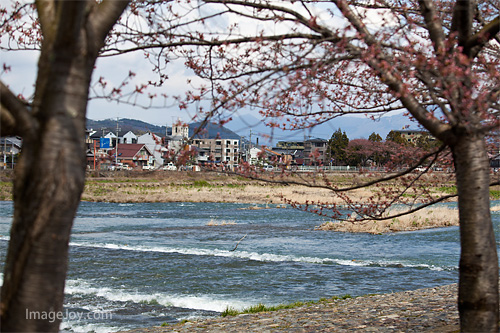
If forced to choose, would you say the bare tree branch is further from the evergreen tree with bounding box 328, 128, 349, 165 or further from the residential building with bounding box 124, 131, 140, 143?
the residential building with bounding box 124, 131, 140, 143

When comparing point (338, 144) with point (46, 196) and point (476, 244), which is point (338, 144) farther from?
point (46, 196)

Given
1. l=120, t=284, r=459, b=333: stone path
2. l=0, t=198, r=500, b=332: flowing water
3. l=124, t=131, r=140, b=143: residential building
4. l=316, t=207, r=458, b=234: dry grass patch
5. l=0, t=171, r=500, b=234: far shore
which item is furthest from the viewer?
l=124, t=131, r=140, b=143: residential building

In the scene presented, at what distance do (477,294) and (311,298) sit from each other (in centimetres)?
824

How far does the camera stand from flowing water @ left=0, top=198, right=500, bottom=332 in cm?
1195

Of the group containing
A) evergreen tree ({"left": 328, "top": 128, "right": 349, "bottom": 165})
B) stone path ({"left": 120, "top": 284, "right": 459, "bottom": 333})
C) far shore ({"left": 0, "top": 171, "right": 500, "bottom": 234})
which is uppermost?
evergreen tree ({"left": 328, "top": 128, "right": 349, "bottom": 165})

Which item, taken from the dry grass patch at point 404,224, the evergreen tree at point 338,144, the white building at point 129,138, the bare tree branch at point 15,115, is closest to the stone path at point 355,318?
the bare tree branch at point 15,115

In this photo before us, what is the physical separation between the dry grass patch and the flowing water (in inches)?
46.6

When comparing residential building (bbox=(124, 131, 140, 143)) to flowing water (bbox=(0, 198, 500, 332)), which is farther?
residential building (bbox=(124, 131, 140, 143))

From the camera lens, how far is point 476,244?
15.4 feet

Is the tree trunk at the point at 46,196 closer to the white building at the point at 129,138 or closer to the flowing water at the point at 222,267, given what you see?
the flowing water at the point at 222,267

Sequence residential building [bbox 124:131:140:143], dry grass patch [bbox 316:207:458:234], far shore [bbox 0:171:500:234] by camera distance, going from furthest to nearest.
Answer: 1. residential building [bbox 124:131:140:143]
2. far shore [bbox 0:171:500:234]
3. dry grass patch [bbox 316:207:458:234]

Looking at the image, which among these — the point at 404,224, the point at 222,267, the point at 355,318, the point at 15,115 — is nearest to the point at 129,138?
the point at 404,224

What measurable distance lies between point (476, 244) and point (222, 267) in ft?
41.7

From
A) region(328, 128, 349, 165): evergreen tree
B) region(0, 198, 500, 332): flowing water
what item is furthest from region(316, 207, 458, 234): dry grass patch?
region(328, 128, 349, 165): evergreen tree
